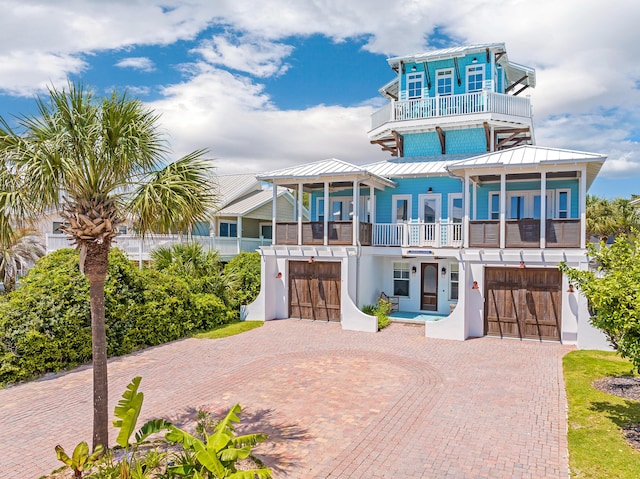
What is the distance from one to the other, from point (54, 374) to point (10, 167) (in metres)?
7.41

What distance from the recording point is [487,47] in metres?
20.8

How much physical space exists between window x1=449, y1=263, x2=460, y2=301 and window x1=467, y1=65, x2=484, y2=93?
29.2ft

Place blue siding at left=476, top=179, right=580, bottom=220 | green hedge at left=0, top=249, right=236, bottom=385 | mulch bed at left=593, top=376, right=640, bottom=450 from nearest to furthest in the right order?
mulch bed at left=593, top=376, right=640, bottom=450
green hedge at left=0, top=249, right=236, bottom=385
blue siding at left=476, top=179, right=580, bottom=220

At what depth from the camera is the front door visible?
66.6ft

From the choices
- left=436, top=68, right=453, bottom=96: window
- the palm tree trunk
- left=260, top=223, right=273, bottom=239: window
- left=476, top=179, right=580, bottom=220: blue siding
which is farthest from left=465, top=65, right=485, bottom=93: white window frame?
the palm tree trunk

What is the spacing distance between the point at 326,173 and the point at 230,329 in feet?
24.3

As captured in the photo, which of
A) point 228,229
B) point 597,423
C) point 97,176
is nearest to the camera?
point 97,176

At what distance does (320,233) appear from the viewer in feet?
63.5

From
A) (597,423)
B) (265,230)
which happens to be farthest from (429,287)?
(265,230)

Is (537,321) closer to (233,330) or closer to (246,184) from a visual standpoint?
(233,330)

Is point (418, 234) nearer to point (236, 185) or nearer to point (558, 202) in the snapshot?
point (558, 202)

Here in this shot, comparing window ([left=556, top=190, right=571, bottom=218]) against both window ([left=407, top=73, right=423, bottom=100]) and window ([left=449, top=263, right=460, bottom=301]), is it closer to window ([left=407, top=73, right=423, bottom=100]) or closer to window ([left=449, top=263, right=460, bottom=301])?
window ([left=449, top=263, right=460, bottom=301])

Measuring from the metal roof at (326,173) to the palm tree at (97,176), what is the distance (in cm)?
1122

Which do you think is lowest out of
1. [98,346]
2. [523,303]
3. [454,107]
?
[523,303]
